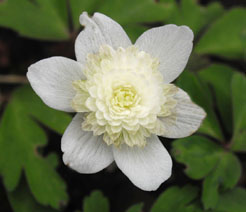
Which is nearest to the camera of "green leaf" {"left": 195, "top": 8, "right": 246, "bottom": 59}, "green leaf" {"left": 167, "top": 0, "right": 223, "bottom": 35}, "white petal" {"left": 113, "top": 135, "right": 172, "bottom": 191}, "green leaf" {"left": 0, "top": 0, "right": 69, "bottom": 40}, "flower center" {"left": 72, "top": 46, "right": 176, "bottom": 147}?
"flower center" {"left": 72, "top": 46, "right": 176, "bottom": 147}

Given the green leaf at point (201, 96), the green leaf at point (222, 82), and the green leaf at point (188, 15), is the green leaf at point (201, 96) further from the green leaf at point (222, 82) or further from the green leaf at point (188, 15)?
the green leaf at point (188, 15)

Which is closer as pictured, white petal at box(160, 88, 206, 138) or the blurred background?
white petal at box(160, 88, 206, 138)

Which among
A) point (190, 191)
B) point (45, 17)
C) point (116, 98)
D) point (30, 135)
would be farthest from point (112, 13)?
point (190, 191)

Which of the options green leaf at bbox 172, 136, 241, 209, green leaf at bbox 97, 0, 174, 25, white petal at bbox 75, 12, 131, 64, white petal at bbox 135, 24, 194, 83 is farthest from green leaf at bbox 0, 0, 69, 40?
green leaf at bbox 172, 136, 241, 209

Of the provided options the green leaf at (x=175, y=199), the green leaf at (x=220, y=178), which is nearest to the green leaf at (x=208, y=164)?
the green leaf at (x=220, y=178)

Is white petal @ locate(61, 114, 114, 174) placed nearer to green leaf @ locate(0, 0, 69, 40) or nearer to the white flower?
the white flower

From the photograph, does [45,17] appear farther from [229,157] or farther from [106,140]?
[229,157]
